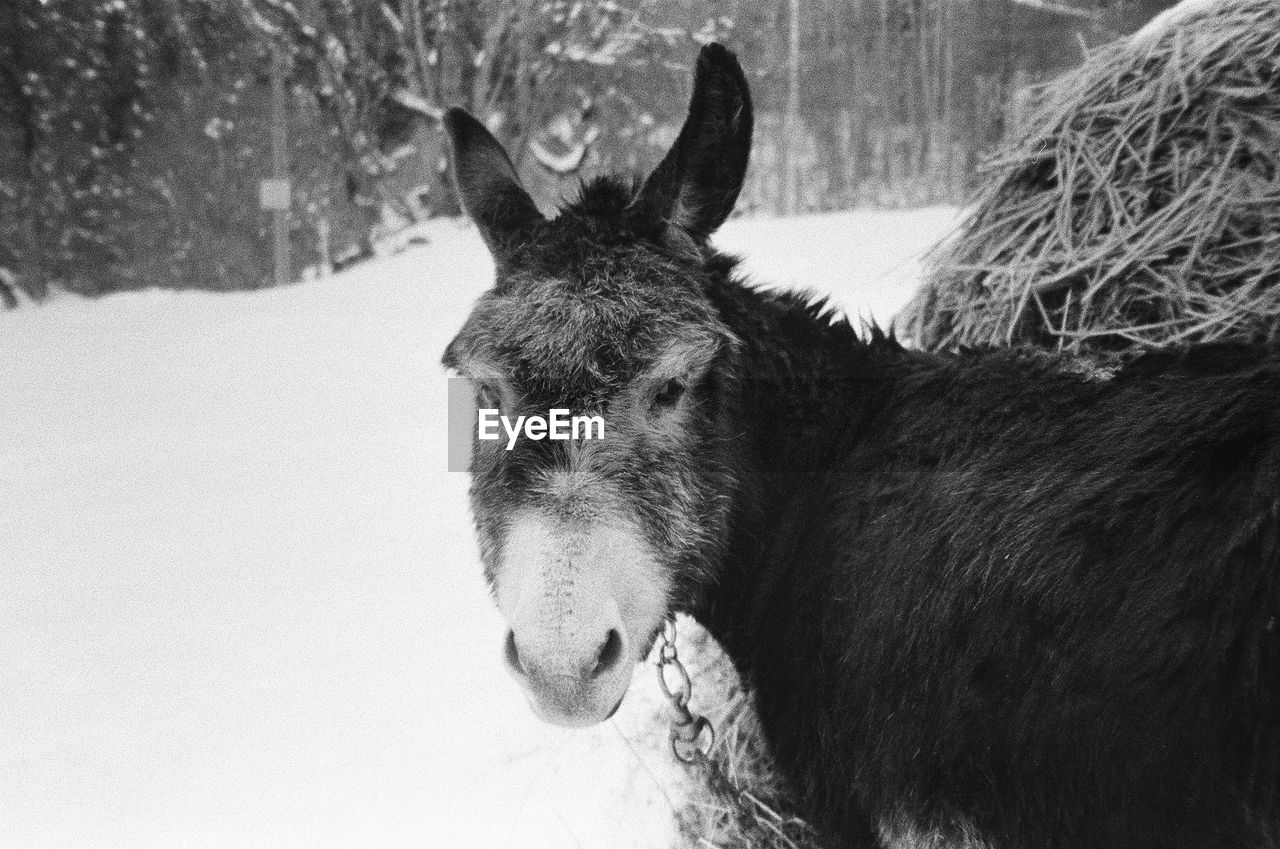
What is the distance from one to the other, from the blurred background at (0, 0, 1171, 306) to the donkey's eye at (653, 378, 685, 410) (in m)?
1.07

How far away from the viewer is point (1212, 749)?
2.99ft

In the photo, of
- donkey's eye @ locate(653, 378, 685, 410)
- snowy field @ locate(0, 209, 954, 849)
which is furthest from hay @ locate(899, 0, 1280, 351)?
donkey's eye @ locate(653, 378, 685, 410)

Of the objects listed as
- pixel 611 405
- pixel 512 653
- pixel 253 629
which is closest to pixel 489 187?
pixel 611 405

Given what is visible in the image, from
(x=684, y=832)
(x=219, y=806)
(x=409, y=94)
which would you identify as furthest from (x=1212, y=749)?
(x=409, y=94)

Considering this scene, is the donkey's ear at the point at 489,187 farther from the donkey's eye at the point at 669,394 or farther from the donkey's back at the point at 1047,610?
the donkey's back at the point at 1047,610

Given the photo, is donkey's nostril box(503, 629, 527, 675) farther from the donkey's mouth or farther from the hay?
the hay

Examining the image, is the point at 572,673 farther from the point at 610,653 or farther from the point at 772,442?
the point at 772,442

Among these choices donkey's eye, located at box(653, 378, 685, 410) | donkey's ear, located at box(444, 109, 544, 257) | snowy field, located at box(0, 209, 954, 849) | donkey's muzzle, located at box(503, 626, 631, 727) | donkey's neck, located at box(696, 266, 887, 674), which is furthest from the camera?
snowy field, located at box(0, 209, 954, 849)

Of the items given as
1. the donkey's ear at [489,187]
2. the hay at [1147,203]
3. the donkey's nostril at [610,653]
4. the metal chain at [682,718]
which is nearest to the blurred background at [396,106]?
the donkey's ear at [489,187]

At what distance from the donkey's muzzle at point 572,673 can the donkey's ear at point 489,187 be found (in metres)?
0.84

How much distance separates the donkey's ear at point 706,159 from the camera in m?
1.33

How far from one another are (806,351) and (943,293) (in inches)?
41.1

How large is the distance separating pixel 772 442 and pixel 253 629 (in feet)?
5.62

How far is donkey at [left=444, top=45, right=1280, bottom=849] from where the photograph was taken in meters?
0.96
